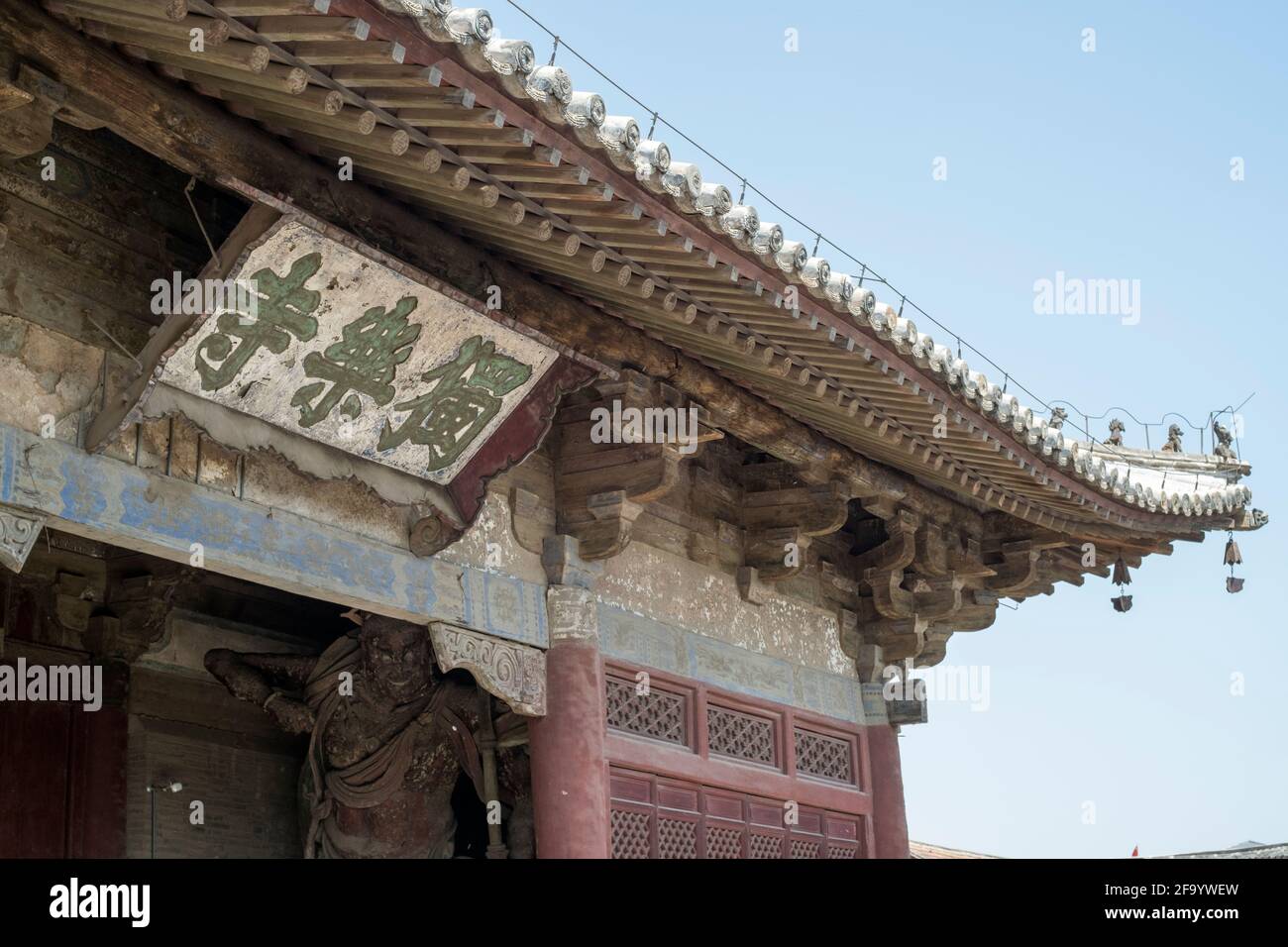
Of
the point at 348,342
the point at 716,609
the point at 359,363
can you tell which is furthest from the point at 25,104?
the point at 716,609

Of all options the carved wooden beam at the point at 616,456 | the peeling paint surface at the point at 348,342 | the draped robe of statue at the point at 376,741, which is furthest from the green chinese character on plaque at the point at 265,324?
the draped robe of statue at the point at 376,741

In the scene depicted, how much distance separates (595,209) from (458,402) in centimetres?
126

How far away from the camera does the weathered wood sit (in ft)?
17.1

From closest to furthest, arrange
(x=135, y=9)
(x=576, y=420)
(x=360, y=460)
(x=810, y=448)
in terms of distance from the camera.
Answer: (x=135, y=9) → (x=360, y=460) → (x=576, y=420) → (x=810, y=448)

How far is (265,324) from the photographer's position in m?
6.04

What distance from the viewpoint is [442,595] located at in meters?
7.21

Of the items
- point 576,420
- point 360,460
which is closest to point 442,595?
point 360,460

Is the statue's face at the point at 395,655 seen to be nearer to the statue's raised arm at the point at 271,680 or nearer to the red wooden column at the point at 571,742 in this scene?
the statue's raised arm at the point at 271,680

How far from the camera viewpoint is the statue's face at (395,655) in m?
8.06

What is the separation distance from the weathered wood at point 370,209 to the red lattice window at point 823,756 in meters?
1.61

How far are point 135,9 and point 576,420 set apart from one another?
146 inches

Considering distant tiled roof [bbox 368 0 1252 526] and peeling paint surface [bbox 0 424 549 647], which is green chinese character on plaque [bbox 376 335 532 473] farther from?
distant tiled roof [bbox 368 0 1252 526]

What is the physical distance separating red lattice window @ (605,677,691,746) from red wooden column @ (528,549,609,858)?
0.23 meters
